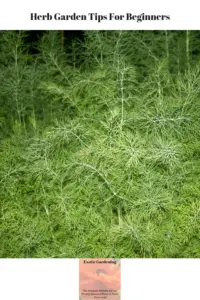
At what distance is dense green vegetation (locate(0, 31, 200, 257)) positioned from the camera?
2.82 metres

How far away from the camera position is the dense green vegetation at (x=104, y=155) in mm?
2818

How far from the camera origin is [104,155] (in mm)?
2875

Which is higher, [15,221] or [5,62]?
[5,62]

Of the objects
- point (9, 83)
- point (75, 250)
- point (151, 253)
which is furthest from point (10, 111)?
point (151, 253)

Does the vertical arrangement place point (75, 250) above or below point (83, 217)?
below

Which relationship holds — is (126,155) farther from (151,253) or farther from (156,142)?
(151,253)

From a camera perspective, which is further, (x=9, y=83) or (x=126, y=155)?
(x=9, y=83)

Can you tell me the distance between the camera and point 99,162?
114 inches

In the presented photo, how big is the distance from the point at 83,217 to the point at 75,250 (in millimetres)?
232

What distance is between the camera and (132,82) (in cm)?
303
